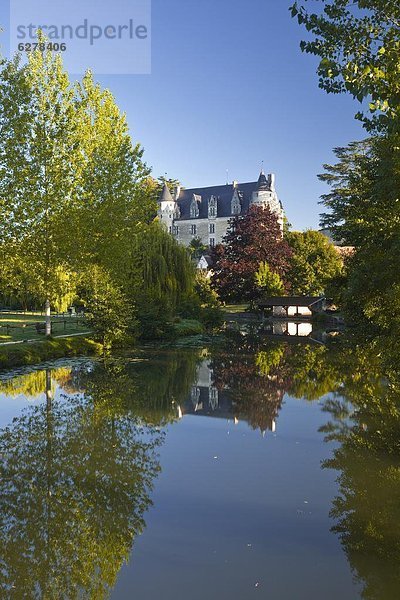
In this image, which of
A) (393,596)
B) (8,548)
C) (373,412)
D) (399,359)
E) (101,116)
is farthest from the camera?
(101,116)

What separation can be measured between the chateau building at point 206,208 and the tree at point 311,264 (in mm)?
35510

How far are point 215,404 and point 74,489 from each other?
732 centimetres

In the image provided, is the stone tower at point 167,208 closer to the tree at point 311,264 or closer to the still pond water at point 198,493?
the tree at point 311,264

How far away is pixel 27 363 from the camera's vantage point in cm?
2166

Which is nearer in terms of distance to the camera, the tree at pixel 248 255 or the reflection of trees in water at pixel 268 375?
the reflection of trees in water at pixel 268 375

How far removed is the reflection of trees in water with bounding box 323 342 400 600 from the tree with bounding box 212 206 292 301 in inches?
1694

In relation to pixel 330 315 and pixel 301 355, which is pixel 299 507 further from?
pixel 330 315

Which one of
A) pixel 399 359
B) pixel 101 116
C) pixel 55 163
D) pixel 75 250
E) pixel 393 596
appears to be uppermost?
pixel 101 116

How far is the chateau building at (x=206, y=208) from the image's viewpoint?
10612cm

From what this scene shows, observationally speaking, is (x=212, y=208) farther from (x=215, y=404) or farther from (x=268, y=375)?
(x=215, y=404)

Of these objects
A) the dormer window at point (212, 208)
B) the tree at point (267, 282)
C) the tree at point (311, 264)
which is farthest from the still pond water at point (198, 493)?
the dormer window at point (212, 208)

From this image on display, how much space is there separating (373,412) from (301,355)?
1342cm

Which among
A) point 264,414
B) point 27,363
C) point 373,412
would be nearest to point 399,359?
point 373,412

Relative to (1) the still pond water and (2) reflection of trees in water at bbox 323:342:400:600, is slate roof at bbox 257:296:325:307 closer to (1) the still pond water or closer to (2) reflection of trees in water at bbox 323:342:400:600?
(2) reflection of trees in water at bbox 323:342:400:600
